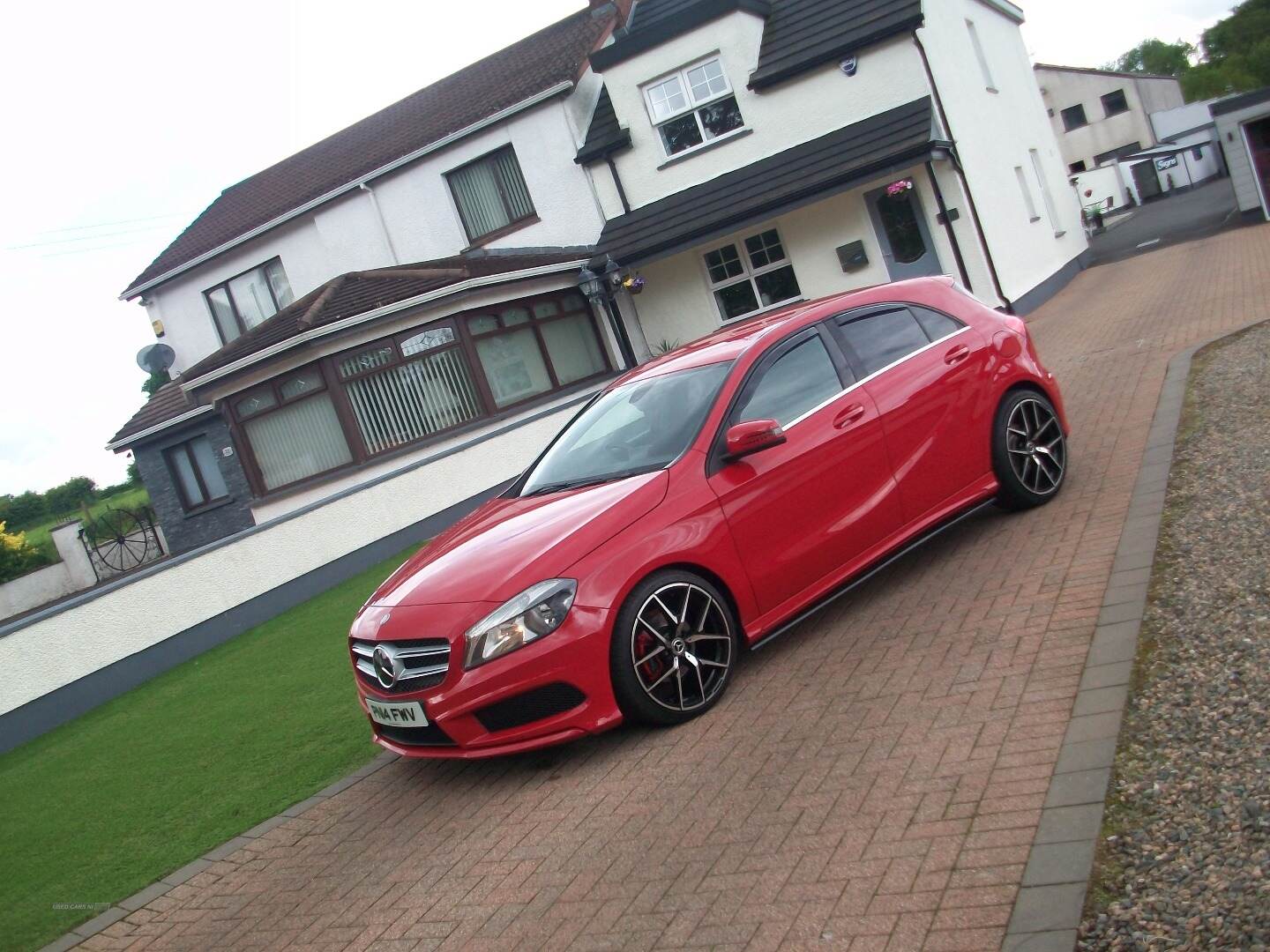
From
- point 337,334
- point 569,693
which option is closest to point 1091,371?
point 569,693

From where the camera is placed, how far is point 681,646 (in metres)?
5.58

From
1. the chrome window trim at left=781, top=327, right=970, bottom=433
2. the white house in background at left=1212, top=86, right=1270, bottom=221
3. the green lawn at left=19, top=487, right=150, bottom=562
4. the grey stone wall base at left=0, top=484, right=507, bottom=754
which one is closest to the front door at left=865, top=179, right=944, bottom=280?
the grey stone wall base at left=0, top=484, right=507, bottom=754

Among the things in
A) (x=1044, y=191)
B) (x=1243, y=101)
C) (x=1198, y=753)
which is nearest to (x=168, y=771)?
(x=1198, y=753)

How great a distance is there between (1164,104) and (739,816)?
74.1m

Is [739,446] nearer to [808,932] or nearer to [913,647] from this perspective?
[913,647]

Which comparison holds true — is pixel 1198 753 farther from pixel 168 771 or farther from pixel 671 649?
pixel 168 771

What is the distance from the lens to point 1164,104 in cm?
6788

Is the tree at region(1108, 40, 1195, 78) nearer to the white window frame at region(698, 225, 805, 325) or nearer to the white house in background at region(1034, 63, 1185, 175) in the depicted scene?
the white house in background at region(1034, 63, 1185, 175)

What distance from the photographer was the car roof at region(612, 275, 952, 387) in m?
6.74

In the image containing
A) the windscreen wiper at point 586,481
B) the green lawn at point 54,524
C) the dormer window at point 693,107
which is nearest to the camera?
the windscreen wiper at point 586,481

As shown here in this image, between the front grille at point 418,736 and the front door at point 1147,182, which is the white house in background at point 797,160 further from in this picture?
the front door at point 1147,182

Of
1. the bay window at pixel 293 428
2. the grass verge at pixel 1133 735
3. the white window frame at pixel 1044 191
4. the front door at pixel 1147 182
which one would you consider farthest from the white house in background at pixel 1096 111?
the grass verge at pixel 1133 735

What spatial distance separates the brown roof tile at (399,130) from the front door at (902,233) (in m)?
6.45

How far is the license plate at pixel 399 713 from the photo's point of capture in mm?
5496
